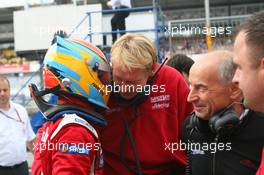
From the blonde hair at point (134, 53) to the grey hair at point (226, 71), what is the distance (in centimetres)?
33

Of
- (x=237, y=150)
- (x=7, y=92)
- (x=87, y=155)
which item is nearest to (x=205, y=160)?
(x=237, y=150)

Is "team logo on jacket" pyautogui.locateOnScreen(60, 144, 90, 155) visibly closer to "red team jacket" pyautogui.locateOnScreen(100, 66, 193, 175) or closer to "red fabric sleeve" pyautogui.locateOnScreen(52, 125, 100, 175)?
"red fabric sleeve" pyautogui.locateOnScreen(52, 125, 100, 175)

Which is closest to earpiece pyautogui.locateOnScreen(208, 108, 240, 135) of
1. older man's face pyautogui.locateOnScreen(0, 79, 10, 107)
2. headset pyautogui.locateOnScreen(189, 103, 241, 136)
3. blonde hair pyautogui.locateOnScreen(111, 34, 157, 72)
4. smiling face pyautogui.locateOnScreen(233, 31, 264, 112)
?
headset pyautogui.locateOnScreen(189, 103, 241, 136)

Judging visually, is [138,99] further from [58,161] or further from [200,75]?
[58,161]

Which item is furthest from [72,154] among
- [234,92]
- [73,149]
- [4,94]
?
[4,94]

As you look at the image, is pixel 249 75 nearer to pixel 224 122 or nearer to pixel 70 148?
pixel 224 122

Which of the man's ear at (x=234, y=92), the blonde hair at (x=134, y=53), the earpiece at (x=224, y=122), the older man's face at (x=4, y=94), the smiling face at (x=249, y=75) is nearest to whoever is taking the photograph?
the smiling face at (x=249, y=75)

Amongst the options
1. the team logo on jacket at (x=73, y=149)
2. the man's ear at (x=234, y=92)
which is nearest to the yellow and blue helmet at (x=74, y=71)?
the team logo on jacket at (x=73, y=149)

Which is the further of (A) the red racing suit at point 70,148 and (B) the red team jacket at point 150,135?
(B) the red team jacket at point 150,135

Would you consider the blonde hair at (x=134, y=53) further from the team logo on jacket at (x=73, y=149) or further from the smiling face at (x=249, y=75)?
the smiling face at (x=249, y=75)

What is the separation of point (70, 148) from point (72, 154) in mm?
21

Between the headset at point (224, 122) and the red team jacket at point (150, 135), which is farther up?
the headset at point (224, 122)

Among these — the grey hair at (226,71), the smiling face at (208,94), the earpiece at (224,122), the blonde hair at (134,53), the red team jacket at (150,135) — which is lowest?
the red team jacket at (150,135)

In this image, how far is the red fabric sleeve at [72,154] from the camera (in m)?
1.37
